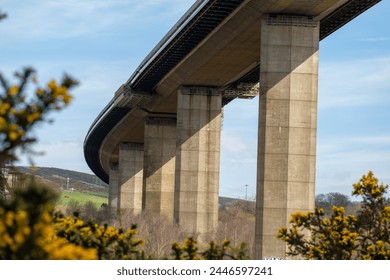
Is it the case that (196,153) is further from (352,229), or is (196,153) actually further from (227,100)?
(352,229)

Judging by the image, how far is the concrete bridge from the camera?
53.2 m

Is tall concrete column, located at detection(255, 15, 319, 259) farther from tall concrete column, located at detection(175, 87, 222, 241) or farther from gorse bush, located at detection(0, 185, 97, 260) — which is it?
gorse bush, located at detection(0, 185, 97, 260)

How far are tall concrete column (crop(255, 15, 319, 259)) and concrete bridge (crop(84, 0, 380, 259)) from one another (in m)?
0.05

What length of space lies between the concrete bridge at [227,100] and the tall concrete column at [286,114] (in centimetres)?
5

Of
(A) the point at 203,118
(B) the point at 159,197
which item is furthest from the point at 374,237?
(B) the point at 159,197

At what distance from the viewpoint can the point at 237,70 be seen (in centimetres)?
7456

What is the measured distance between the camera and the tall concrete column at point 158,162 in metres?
99.6

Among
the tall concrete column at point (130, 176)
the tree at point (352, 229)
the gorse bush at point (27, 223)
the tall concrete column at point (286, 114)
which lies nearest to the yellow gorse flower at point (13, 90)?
the gorse bush at point (27, 223)

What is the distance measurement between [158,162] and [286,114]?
158ft

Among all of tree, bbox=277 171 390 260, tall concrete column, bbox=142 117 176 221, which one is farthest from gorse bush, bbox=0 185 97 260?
tall concrete column, bbox=142 117 176 221

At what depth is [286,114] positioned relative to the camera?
174 feet

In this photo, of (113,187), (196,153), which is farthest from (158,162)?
(113,187)

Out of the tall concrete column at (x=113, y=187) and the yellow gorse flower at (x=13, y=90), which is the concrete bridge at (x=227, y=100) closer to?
the tall concrete column at (x=113, y=187)
